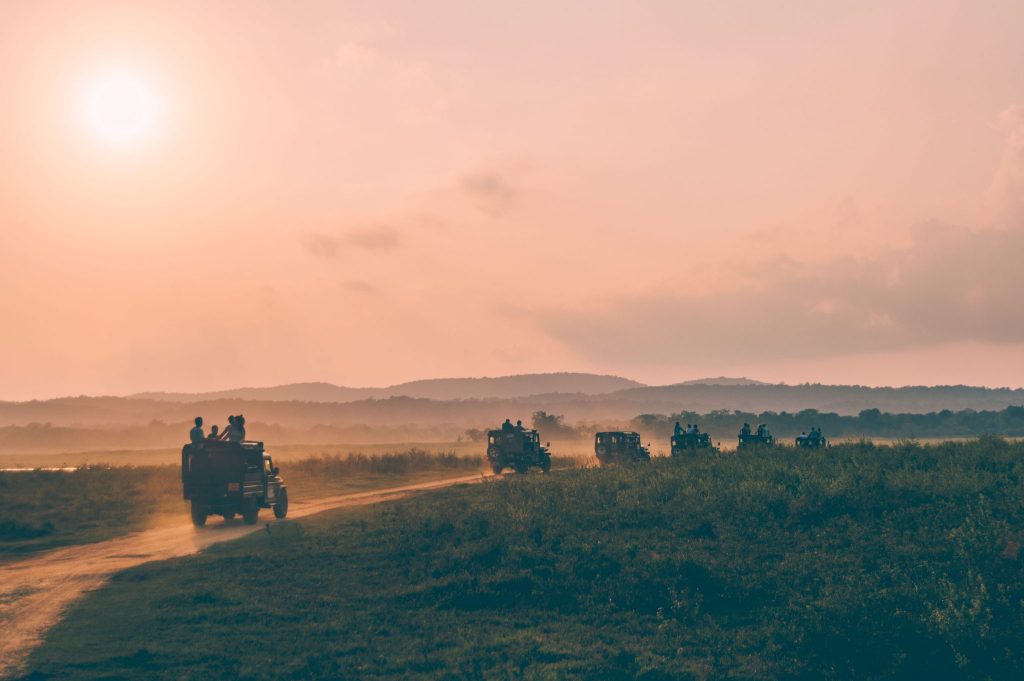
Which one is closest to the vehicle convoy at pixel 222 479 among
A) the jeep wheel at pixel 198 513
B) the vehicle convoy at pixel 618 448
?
the jeep wheel at pixel 198 513

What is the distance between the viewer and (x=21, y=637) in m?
17.0

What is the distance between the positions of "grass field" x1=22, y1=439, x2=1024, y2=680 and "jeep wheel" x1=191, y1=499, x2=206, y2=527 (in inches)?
172

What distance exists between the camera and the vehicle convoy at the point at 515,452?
51281 mm

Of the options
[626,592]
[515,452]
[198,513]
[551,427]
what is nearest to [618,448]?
[515,452]

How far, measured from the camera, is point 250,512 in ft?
104

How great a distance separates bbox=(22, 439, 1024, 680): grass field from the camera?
1497 cm

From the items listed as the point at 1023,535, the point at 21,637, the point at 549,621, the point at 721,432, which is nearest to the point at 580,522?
the point at 549,621

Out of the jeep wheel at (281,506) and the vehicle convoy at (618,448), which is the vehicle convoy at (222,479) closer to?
the jeep wheel at (281,506)

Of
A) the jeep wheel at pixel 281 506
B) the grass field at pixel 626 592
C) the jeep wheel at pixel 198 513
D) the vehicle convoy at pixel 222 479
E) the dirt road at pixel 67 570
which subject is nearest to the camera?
the grass field at pixel 626 592

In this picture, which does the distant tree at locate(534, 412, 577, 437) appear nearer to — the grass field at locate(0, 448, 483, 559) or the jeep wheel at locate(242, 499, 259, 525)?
the grass field at locate(0, 448, 483, 559)

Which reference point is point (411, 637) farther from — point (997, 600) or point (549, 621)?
point (997, 600)

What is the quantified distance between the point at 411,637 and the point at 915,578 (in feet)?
32.9

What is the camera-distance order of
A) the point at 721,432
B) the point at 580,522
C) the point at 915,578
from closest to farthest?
the point at 915,578 → the point at 580,522 → the point at 721,432

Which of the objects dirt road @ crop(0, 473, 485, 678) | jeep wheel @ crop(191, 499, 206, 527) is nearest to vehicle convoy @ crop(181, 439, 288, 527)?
jeep wheel @ crop(191, 499, 206, 527)
